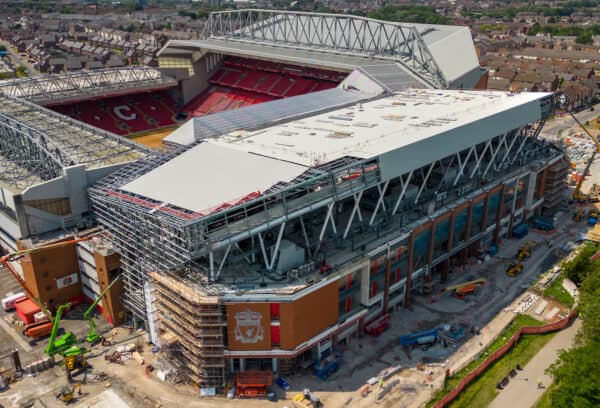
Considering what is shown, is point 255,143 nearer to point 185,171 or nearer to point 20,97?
point 185,171

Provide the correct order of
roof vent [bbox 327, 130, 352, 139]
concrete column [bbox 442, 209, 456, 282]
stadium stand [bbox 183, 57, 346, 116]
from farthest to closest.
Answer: stadium stand [bbox 183, 57, 346, 116] < concrete column [bbox 442, 209, 456, 282] < roof vent [bbox 327, 130, 352, 139]

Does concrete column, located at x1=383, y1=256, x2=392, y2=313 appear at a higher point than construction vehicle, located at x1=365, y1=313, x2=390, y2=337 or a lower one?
higher

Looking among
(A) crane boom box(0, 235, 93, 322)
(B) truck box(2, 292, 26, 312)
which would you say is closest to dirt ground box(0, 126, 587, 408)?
(A) crane boom box(0, 235, 93, 322)

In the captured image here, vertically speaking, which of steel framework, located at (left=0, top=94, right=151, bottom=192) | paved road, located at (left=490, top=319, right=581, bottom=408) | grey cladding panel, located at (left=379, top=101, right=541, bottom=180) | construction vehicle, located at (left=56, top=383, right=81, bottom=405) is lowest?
paved road, located at (left=490, top=319, right=581, bottom=408)

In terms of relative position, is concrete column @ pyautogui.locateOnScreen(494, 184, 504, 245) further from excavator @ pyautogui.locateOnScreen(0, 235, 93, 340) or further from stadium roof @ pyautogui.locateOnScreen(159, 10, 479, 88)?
excavator @ pyautogui.locateOnScreen(0, 235, 93, 340)

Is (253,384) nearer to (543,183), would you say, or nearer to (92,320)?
(92,320)

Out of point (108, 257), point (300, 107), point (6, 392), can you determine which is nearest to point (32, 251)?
point (108, 257)
